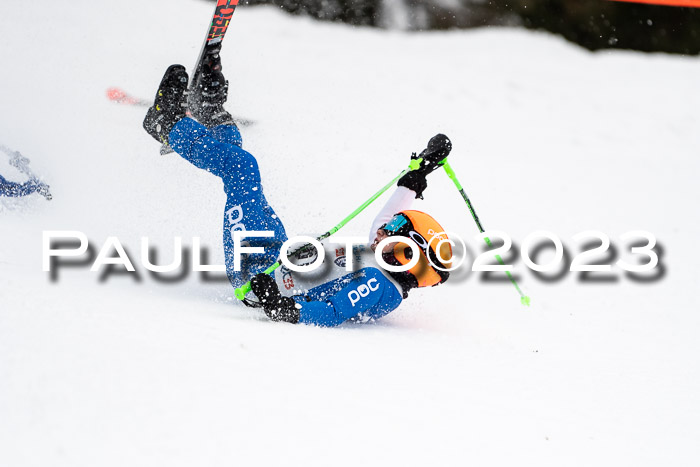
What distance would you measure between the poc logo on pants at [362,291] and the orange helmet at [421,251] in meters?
0.13

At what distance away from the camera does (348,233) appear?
169 inches

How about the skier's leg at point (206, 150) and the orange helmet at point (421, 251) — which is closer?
the orange helmet at point (421, 251)

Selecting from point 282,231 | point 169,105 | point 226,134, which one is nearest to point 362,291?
point 282,231

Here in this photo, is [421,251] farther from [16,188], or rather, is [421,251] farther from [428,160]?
[16,188]

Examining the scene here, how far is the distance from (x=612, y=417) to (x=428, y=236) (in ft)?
3.68

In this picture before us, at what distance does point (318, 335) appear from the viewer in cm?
255

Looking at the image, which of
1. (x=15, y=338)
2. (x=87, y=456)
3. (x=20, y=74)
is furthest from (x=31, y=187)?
(x=87, y=456)

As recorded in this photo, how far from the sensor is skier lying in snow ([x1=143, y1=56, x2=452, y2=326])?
300 cm

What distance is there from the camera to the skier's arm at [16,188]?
365 cm

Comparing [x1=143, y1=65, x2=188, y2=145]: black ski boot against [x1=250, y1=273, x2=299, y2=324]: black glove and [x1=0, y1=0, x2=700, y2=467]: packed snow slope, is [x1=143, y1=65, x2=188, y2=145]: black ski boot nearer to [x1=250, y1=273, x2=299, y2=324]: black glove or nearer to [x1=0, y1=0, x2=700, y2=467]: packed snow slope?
[x1=0, y1=0, x2=700, y2=467]: packed snow slope

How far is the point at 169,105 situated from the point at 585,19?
841cm

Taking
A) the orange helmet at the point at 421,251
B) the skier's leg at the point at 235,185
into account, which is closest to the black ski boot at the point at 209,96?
the skier's leg at the point at 235,185

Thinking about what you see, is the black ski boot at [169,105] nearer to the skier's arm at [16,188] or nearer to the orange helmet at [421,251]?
the skier's arm at [16,188]

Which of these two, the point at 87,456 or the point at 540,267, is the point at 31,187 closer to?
the point at 87,456
